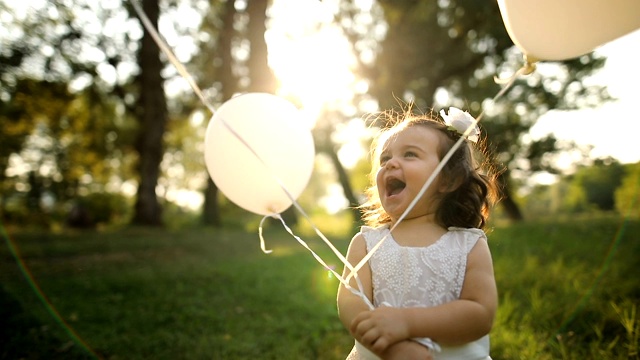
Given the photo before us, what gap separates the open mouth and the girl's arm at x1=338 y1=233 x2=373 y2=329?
23 centimetres

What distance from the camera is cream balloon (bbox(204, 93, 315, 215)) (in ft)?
6.44

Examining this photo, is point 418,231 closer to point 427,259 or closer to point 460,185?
point 427,259

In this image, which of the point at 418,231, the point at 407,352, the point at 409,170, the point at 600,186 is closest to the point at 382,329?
the point at 407,352

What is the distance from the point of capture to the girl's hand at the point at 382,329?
1373 mm

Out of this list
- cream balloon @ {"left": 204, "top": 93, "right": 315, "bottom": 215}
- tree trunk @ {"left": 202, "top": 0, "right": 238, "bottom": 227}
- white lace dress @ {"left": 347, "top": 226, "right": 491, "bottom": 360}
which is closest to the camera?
white lace dress @ {"left": 347, "top": 226, "right": 491, "bottom": 360}

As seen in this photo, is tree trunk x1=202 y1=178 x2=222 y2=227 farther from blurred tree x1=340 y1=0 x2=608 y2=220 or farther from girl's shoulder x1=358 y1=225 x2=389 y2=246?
girl's shoulder x1=358 y1=225 x2=389 y2=246

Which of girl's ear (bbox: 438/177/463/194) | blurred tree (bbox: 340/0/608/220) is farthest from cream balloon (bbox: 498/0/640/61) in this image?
blurred tree (bbox: 340/0/608/220)

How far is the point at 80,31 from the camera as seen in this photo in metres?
11.5

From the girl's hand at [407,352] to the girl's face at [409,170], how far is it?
50cm

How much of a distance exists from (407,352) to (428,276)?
1.01ft

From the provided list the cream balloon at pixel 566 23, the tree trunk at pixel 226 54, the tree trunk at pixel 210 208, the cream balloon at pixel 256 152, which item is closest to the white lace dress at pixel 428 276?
the cream balloon at pixel 256 152

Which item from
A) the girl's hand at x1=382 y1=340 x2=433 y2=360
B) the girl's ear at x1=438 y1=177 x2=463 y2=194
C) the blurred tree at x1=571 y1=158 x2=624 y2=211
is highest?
Result: the girl's ear at x1=438 y1=177 x2=463 y2=194

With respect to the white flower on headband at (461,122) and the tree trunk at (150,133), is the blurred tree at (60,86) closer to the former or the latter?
the tree trunk at (150,133)

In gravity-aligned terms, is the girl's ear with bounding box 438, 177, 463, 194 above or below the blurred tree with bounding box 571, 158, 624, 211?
above
